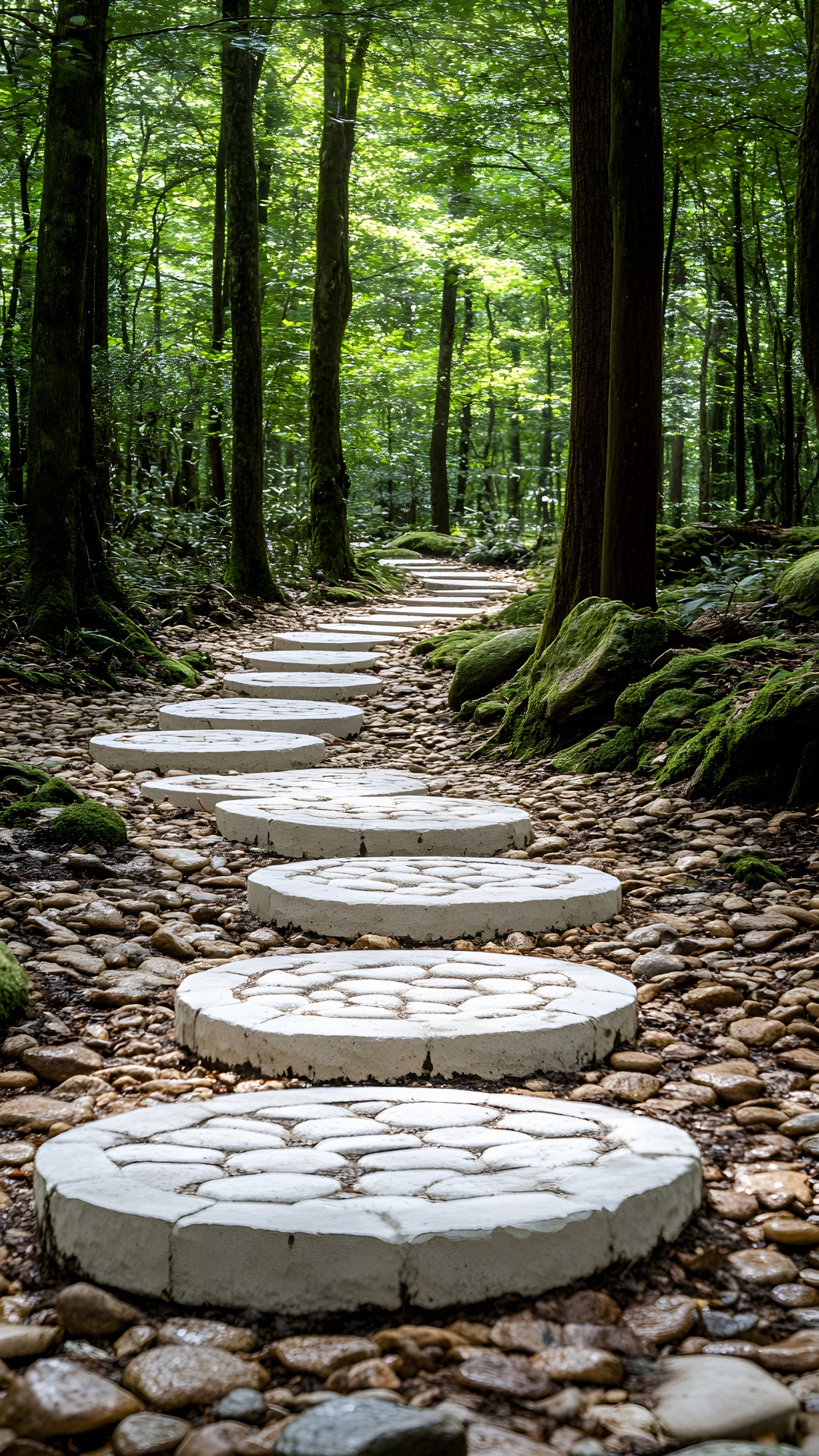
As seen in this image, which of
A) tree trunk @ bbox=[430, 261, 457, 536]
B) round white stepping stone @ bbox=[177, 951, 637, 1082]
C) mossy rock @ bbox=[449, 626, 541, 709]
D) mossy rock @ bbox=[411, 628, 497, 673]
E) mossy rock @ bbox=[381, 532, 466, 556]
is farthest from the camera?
tree trunk @ bbox=[430, 261, 457, 536]

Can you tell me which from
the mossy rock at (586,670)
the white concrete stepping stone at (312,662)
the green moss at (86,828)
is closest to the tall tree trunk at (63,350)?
the white concrete stepping stone at (312,662)

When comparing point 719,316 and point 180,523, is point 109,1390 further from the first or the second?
point 719,316

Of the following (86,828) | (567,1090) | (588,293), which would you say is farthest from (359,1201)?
(588,293)

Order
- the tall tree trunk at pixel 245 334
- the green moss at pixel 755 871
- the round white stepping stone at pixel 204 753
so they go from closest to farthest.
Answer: the green moss at pixel 755 871, the round white stepping stone at pixel 204 753, the tall tree trunk at pixel 245 334

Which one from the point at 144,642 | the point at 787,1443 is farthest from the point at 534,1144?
the point at 144,642

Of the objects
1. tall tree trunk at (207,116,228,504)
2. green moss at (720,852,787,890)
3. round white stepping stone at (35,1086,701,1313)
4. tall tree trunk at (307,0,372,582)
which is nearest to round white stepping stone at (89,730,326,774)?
green moss at (720,852,787,890)

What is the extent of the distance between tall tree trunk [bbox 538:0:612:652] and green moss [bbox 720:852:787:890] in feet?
9.97

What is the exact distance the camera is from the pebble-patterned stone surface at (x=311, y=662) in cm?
865

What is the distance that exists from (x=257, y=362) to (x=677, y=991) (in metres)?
9.41

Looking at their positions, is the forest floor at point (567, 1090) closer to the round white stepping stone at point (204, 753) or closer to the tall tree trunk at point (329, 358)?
the round white stepping stone at point (204, 753)

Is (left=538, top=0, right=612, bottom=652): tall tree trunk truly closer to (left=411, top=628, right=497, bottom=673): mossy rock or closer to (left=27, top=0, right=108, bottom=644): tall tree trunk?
(left=411, top=628, right=497, bottom=673): mossy rock

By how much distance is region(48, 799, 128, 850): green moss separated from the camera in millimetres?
4348

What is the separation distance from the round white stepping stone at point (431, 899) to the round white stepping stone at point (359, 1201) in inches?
45.0

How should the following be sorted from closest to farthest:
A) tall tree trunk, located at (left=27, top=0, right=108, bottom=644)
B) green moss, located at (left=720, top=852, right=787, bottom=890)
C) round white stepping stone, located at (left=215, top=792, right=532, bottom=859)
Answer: green moss, located at (left=720, top=852, right=787, bottom=890), round white stepping stone, located at (left=215, top=792, right=532, bottom=859), tall tree trunk, located at (left=27, top=0, right=108, bottom=644)
